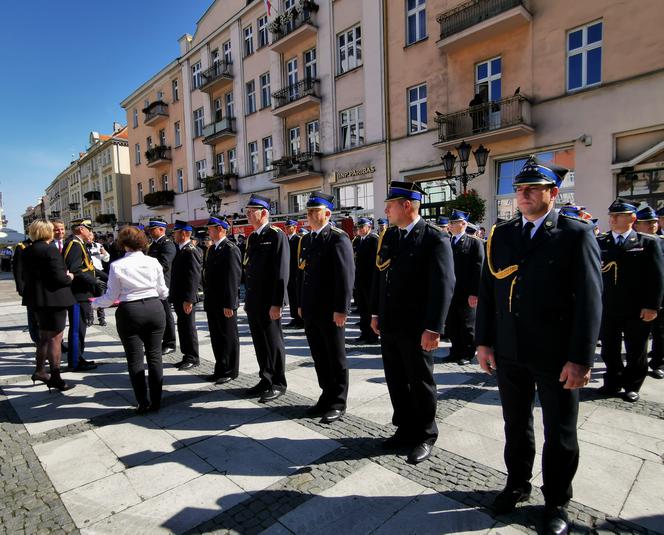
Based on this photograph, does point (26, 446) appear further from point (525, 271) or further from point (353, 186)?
point (353, 186)

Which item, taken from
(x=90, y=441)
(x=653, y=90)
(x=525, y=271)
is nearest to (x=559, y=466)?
(x=525, y=271)

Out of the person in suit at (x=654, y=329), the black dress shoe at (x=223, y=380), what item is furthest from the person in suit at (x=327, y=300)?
the person in suit at (x=654, y=329)

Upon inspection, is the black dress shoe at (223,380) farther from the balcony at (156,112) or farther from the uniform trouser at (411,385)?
the balcony at (156,112)

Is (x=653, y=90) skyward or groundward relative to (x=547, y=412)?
skyward

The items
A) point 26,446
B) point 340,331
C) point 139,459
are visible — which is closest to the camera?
point 139,459

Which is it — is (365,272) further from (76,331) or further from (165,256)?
(76,331)

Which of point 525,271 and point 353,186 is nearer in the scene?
point 525,271

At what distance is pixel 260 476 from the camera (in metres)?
3.07

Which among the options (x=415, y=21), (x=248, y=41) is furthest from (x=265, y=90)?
(x=415, y=21)

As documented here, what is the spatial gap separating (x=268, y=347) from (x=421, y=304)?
2.13m

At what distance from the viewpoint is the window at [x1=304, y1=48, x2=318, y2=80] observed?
21017 mm

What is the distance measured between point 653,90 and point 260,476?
14.5 metres

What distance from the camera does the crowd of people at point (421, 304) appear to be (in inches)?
92.9

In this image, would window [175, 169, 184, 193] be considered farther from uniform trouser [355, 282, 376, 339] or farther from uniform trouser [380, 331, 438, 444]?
uniform trouser [380, 331, 438, 444]
